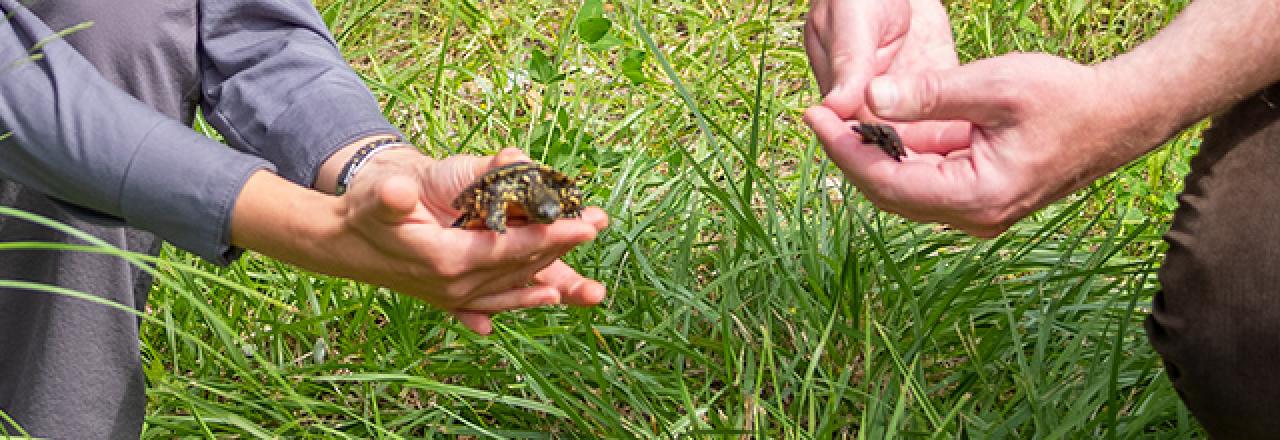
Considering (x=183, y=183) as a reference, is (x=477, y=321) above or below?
below

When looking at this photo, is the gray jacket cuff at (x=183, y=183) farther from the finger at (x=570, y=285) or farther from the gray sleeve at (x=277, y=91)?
the finger at (x=570, y=285)

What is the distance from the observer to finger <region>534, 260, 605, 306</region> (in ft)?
6.16

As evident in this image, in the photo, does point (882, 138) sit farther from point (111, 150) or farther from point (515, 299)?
point (111, 150)

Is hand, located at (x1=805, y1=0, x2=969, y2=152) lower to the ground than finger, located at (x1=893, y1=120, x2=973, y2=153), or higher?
higher

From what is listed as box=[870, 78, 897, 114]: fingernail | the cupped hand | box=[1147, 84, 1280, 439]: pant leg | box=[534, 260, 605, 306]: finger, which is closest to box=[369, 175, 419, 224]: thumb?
the cupped hand

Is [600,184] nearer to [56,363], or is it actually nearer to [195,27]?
[195,27]

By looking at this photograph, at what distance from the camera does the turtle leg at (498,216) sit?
1.66m

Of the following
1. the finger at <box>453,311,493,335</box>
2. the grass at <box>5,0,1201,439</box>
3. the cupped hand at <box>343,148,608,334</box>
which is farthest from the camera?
the grass at <box>5,0,1201,439</box>

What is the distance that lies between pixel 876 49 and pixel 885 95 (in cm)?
37

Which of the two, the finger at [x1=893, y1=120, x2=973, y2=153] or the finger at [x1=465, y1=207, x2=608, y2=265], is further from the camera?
the finger at [x1=893, y1=120, x2=973, y2=153]

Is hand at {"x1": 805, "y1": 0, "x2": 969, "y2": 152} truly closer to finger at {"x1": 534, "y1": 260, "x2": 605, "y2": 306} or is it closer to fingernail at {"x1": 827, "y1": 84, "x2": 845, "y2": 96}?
fingernail at {"x1": 827, "y1": 84, "x2": 845, "y2": 96}

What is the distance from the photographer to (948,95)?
1.71 m

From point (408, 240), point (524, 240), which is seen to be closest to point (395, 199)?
point (408, 240)

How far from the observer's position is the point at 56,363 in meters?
2.01
